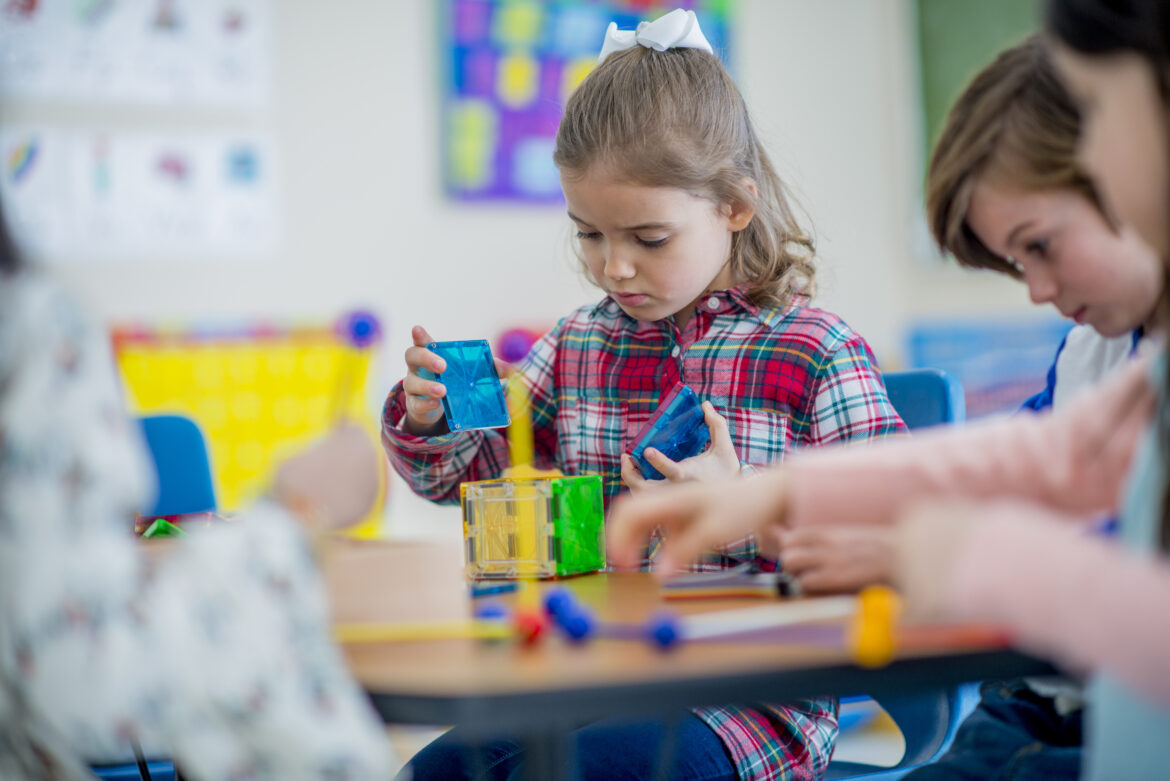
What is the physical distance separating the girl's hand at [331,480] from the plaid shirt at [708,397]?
47cm

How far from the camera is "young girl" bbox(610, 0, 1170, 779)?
58cm

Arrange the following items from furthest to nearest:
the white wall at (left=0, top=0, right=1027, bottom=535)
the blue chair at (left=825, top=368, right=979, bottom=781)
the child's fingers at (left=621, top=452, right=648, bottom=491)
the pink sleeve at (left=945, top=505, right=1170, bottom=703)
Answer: the white wall at (left=0, top=0, right=1027, bottom=535), the blue chair at (left=825, top=368, right=979, bottom=781), the child's fingers at (left=621, top=452, right=648, bottom=491), the pink sleeve at (left=945, top=505, right=1170, bottom=703)

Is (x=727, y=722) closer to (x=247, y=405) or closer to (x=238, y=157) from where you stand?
(x=247, y=405)

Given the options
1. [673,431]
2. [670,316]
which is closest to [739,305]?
[670,316]

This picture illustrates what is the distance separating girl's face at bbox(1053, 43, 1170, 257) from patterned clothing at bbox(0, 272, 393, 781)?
51 cm

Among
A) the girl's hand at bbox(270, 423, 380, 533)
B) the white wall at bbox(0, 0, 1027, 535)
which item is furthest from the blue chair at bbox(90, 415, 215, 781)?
the white wall at bbox(0, 0, 1027, 535)

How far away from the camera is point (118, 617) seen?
0.61 metres

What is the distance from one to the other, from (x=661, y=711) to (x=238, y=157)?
7.87 ft

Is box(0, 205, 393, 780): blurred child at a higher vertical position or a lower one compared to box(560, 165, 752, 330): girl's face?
lower

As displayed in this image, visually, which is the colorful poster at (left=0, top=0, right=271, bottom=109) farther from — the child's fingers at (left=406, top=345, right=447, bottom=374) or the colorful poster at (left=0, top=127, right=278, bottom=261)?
the child's fingers at (left=406, top=345, right=447, bottom=374)

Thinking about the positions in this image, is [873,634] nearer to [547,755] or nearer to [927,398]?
[547,755]

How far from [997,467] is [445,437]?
2.21 ft

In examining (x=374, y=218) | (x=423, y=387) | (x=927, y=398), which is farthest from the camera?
(x=374, y=218)

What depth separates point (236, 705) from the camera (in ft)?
2.04
